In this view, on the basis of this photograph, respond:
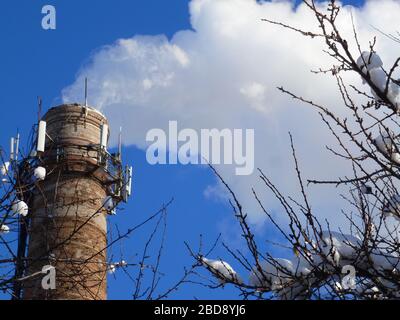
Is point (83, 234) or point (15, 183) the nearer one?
point (15, 183)

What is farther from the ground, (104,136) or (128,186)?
(104,136)

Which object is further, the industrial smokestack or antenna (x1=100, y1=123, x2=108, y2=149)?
antenna (x1=100, y1=123, x2=108, y2=149)

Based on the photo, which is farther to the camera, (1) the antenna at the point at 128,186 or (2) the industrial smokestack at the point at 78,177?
(1) the antenna at the point at 128,186

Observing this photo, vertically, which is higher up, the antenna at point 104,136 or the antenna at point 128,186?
the antenna at point 104,136

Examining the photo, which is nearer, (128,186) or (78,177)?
(78,177)

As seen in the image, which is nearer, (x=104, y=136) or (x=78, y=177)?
(x=78, y=177)

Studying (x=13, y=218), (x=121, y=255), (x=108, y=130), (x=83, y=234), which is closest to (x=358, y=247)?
(x=13, y=218)

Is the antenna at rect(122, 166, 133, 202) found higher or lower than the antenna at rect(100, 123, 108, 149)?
lower

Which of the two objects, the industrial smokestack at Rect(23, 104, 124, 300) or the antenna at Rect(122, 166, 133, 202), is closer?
the industrial smokestack at Rect(23, 104, 124, 300)

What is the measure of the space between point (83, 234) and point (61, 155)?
277 centimetres

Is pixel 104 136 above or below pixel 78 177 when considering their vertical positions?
above

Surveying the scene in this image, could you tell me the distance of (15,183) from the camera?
25.3ft
